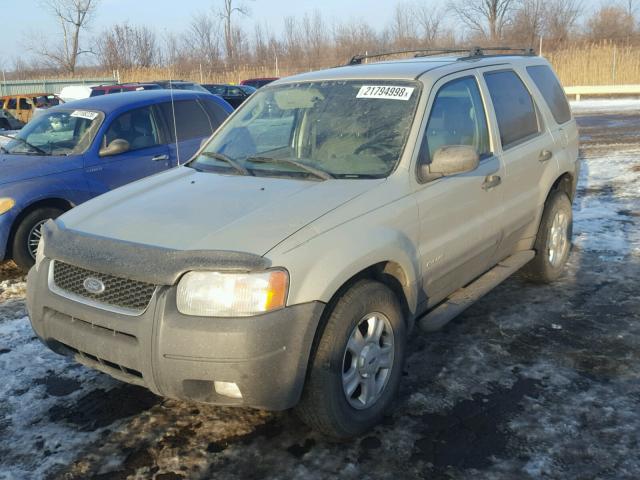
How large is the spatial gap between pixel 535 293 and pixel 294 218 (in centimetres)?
308

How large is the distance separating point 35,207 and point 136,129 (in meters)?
1.52

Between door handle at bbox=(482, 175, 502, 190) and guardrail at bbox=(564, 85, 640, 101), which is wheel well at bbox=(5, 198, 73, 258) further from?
guardrail at bbox=(564, 85, 640, 101)

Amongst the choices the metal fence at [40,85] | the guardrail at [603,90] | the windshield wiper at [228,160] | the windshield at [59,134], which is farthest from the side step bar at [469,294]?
the metal fence at [40,85]

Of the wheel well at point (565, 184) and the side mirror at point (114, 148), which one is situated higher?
the side mirror at point (114, 148)

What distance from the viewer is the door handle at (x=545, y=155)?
4.99 metres

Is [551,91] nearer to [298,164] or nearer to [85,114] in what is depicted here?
[298,164]

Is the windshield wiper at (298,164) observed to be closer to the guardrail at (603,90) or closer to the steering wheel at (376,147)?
the steering wheel at (376,147)

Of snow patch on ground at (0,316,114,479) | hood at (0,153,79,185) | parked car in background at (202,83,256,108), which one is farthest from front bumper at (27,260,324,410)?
parked car in background at (202,83,256,108)

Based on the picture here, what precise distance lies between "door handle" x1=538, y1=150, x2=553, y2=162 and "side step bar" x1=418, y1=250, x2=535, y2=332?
0.76 m

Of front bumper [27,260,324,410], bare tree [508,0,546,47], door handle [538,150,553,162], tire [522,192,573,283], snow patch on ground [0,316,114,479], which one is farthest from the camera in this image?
bare tree [508,0,546,47]

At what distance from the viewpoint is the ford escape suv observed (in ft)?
9.21

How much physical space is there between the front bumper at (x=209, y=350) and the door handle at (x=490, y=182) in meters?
1.85

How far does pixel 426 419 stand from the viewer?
135 inches

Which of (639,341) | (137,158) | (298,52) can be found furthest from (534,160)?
(298,52)
